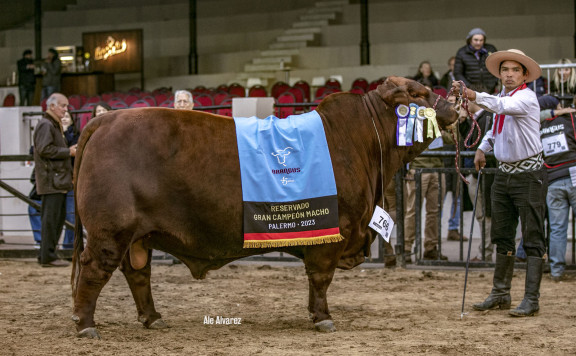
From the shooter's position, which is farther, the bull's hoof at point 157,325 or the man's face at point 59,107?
the man's face at point 59,107

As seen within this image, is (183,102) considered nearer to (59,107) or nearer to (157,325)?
(59,107)

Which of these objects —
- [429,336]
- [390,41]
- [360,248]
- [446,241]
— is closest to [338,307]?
[360,248]

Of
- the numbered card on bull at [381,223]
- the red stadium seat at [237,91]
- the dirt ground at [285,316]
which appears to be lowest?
the dirt ground at [285,316]

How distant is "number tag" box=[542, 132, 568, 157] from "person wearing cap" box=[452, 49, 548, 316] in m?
2.06

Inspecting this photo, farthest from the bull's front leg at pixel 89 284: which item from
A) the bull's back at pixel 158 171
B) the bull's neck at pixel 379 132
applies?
the bull's neck at pixel 379 132

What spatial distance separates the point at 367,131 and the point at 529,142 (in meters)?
1.46

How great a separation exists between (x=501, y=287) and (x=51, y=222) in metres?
5.53

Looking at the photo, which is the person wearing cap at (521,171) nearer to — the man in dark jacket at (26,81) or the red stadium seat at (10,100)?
the red stadium seat at (10,100)

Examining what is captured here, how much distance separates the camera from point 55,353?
5.33 metres

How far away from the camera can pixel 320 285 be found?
6141 millimetres

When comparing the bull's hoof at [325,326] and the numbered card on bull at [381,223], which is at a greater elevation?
the numbered card on bull at [381,223]

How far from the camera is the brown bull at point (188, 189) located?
222 inches

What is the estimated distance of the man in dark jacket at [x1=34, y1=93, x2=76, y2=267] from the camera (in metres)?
9.40

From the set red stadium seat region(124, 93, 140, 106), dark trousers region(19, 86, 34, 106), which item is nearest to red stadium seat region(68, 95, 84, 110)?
red stadium seat region(124, 93, 140, 106)
